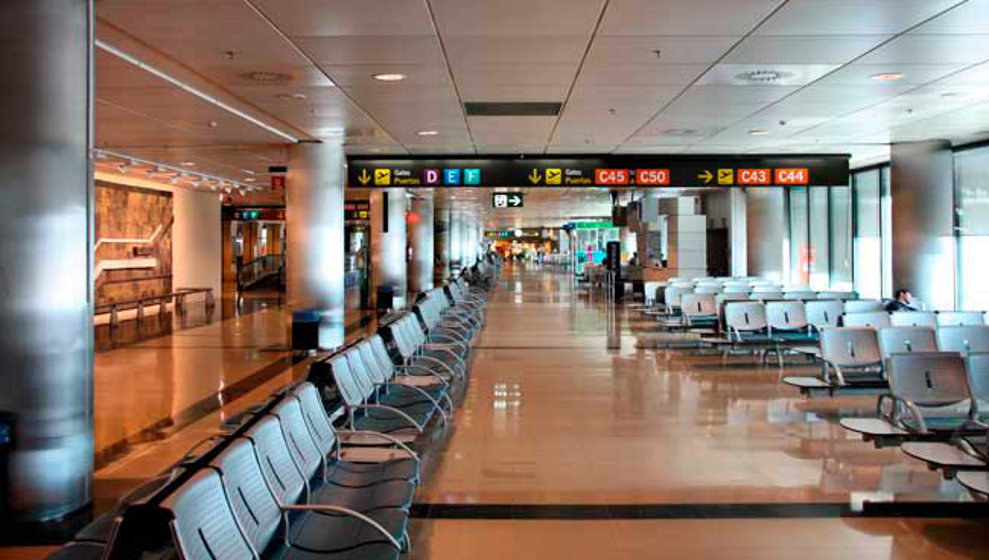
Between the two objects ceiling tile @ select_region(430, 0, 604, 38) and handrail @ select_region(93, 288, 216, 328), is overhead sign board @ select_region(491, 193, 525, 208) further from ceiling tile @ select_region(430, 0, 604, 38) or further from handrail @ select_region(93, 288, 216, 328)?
ceiling tile @ select_region(430, 0, 604, 38)

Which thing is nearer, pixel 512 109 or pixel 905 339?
pixel 905 339

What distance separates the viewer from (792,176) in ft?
42.5

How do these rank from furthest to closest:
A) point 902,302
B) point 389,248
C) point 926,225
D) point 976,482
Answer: point 389,248
point 926,225
point 902,302
point 976,482

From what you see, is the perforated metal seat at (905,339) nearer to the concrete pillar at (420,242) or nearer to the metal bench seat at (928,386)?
the metal bench seat at (928,386)

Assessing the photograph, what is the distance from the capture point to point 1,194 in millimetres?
4574

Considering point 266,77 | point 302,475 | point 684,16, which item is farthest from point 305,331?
point 302,475

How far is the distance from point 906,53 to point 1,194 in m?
6.94

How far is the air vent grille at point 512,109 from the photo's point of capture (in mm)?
8781

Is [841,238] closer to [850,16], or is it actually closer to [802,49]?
[802,49]

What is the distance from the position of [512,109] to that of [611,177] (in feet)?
13.7

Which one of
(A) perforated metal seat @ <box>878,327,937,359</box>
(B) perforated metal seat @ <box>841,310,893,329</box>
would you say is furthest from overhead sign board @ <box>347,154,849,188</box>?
(A) perforated metal seat @ <box>878,327,937,359</box>

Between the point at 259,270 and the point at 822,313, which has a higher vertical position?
the point at 259,270

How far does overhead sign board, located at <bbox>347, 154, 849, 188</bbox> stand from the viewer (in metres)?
12.8

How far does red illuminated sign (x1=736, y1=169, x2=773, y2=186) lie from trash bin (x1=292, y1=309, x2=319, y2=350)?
7.37 meters
